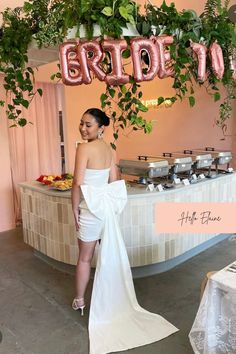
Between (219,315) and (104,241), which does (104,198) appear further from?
(219,315)

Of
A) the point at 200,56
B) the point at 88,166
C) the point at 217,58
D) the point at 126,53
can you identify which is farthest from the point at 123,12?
the point at 88,166

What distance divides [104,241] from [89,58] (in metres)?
1.17

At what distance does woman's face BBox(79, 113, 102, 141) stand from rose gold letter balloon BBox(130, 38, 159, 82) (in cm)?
44

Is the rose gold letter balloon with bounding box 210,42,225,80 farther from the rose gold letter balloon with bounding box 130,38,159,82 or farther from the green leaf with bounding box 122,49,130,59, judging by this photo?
the green leaf with bounding box 122,49,130,59

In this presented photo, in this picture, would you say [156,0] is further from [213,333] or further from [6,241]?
[213,333]

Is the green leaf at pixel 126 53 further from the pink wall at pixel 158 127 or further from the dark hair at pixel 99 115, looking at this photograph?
the pink wall at pixel 158 127

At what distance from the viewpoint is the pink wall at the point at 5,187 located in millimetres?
4095

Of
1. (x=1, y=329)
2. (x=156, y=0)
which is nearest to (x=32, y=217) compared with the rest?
(x=1, y=329)

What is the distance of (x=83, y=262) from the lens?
2191 millimetres

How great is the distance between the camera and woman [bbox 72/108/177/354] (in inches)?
79.8

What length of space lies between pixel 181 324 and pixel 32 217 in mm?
1784

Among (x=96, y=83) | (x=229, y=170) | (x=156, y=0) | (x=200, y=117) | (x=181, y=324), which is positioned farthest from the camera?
(x=96, y=83)

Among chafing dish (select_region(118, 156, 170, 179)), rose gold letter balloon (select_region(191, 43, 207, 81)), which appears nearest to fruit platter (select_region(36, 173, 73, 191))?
chafing dish (select_region(118, 156, 170, 179))

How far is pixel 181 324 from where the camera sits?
6.84ft
